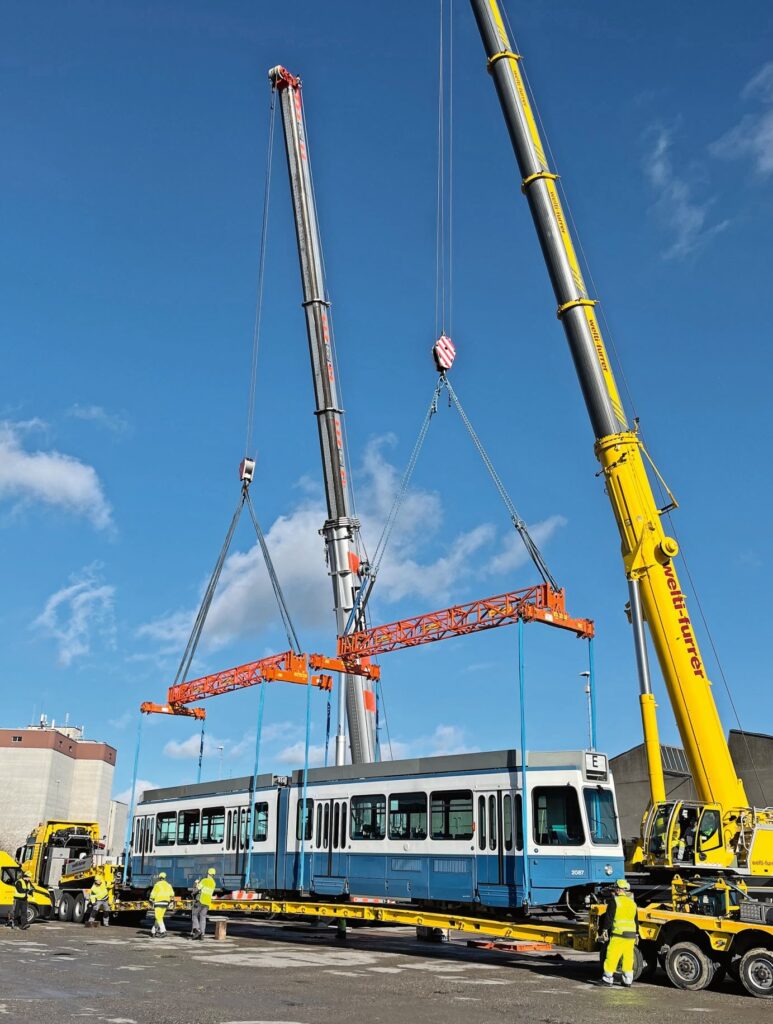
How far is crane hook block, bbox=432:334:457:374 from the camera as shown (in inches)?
1099

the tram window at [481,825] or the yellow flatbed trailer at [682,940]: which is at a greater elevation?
the tram window at [481,825]

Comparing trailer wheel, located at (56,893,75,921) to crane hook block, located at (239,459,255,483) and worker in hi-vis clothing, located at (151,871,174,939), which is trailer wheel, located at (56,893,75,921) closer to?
worker in hi-vis clothing, located at (151,871,174,939)

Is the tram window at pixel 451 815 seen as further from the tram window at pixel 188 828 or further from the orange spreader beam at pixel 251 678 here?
the orange spreader beam at pixel 251 678

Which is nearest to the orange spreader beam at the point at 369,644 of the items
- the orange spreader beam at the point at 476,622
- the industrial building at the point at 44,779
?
the orange spreader beam at the point at 476,622

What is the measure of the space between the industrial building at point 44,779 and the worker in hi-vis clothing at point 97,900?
78.1m

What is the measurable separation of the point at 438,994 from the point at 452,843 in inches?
190

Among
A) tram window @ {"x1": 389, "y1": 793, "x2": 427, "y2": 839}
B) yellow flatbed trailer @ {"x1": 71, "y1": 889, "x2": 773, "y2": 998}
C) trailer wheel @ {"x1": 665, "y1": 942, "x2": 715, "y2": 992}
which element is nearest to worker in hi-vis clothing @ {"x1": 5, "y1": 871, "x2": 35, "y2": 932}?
tram window @ {"x1": 389, "y1": 793, "x2": 427, "y2": 839}

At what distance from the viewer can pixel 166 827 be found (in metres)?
26.2

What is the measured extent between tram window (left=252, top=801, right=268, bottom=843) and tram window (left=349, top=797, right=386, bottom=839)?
3146mm

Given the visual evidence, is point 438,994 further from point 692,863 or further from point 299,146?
point 299,146

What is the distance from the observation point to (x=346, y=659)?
1373 inches

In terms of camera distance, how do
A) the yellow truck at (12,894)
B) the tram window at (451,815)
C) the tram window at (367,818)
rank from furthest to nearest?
the yellow truck at (12,894), the tram window at (367,818), the tram window at (451,815)

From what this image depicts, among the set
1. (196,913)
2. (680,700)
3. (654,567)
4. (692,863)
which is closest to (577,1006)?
(692,863)

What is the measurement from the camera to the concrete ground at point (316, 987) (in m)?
11.0
